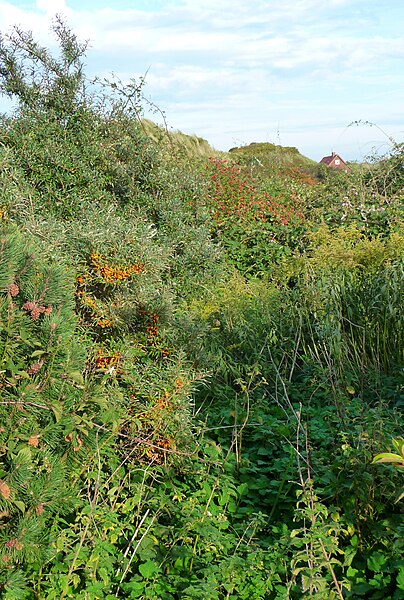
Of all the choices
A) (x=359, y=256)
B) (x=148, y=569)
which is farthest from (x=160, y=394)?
(x=359, y=256)

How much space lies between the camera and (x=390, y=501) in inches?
125

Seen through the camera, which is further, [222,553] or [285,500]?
[285,500]

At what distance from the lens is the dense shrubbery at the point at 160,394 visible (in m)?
2.83

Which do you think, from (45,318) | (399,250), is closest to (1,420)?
(45,318)

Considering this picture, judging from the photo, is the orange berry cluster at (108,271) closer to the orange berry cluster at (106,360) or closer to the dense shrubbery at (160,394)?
the dense shrubbery at (160,394)

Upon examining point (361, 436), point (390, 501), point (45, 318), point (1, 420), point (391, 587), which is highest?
point (45, 318)

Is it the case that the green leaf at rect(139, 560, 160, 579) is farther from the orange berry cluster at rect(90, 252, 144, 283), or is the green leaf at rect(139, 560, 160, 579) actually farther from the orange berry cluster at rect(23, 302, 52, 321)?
the orange berry cluster at rect(90, 252, 144, 283)

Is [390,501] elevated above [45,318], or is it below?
below

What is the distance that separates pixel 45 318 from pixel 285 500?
59.7 inches

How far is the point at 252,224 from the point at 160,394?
5624mm

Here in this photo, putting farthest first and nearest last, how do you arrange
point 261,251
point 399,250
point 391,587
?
point 261,251 → point 399,250 → point 391,587

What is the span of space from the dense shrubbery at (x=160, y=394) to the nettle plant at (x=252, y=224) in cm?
147

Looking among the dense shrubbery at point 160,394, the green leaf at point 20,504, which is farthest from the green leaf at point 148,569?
the green leaf at point 20,504

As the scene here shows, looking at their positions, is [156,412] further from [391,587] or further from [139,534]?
[391,587]
